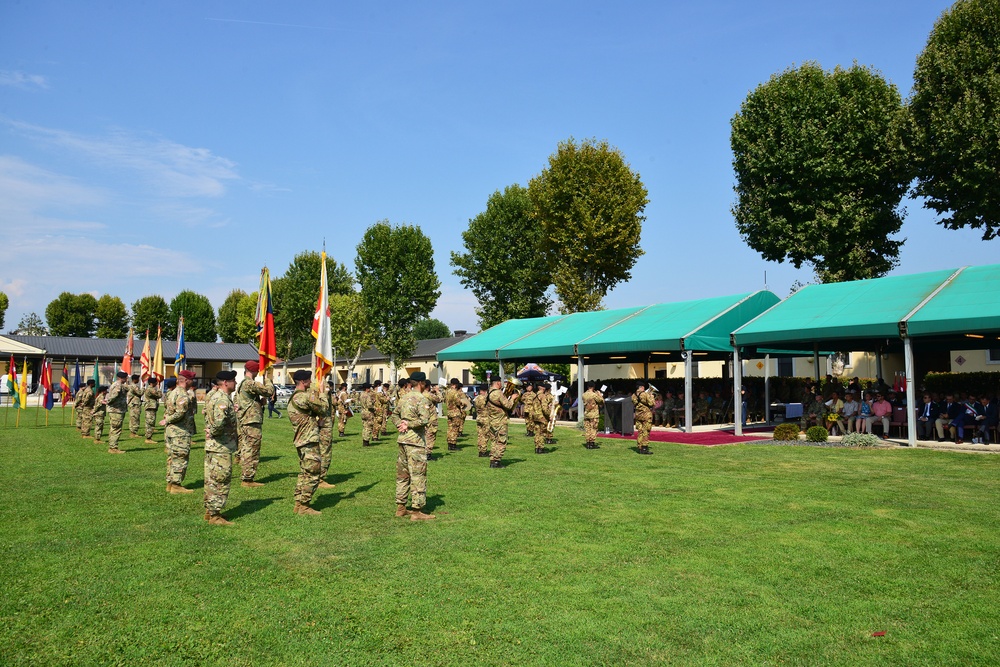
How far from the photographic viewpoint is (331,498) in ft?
38.9

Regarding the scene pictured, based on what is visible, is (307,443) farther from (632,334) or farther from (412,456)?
(632,334)

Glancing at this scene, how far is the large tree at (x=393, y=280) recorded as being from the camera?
58.4m

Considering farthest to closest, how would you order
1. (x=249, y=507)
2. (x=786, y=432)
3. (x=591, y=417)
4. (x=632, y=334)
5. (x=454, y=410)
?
(x=632, y=334) → (x=786, y=432) → (x=454, y=410) → (x=591, y=417) → (x=249, y=507)

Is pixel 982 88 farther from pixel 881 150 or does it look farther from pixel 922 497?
pixel 922 497

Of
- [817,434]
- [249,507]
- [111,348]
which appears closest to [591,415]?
[817,434]

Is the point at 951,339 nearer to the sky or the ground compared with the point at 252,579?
nearer to the sky

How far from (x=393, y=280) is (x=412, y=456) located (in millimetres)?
49224

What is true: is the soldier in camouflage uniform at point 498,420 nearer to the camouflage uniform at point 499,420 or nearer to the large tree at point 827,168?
the camouflage uniform at point 499,420

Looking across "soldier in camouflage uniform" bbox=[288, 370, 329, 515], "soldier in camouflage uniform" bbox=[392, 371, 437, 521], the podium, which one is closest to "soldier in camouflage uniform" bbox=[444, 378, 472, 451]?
the podium

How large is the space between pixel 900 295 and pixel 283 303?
205 ft

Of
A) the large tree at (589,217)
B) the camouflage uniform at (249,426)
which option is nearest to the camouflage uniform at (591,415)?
the camouflage uniform at (249,426)

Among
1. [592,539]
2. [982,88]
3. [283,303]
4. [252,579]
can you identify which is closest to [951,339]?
[982,88]

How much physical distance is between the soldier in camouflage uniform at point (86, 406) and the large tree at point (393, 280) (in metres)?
35.1

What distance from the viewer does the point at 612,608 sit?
6.22 m
